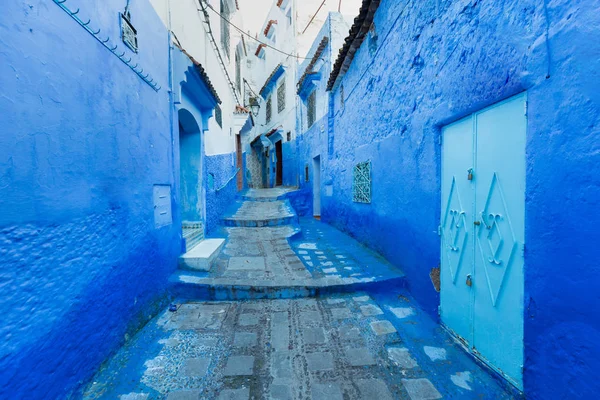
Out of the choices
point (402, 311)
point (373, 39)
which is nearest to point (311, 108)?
point (373, 39)

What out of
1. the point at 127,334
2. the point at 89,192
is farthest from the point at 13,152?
the point at 127,334

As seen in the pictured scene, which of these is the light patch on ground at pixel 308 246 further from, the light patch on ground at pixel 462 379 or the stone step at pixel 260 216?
the light patch on ground at pixel 462 379

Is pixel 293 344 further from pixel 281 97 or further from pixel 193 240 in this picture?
pixel 281 97

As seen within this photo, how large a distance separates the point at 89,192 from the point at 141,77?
1521mm

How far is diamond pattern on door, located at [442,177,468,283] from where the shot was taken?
260cm

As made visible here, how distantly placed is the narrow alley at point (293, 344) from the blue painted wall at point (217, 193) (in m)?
2.08

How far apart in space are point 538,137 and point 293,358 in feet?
8.42

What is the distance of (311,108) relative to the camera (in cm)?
1106

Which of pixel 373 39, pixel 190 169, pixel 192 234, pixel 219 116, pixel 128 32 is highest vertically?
pixel 373 39

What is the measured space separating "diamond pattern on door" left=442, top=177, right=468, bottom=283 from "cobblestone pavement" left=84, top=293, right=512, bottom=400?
2.57 ft

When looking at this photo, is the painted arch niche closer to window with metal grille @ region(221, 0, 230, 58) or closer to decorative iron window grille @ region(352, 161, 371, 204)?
decorative iron window grille @ region(352, 161, 371, 204)

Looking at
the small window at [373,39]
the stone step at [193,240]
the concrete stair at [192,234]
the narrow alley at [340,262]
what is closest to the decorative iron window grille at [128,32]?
the narrow alley at [340,262]

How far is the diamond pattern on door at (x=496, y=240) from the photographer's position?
6.75 feet

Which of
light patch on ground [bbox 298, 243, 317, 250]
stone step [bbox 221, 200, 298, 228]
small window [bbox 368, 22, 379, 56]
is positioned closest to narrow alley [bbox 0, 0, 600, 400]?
small window [bbox 368, 22, 379, 56]
